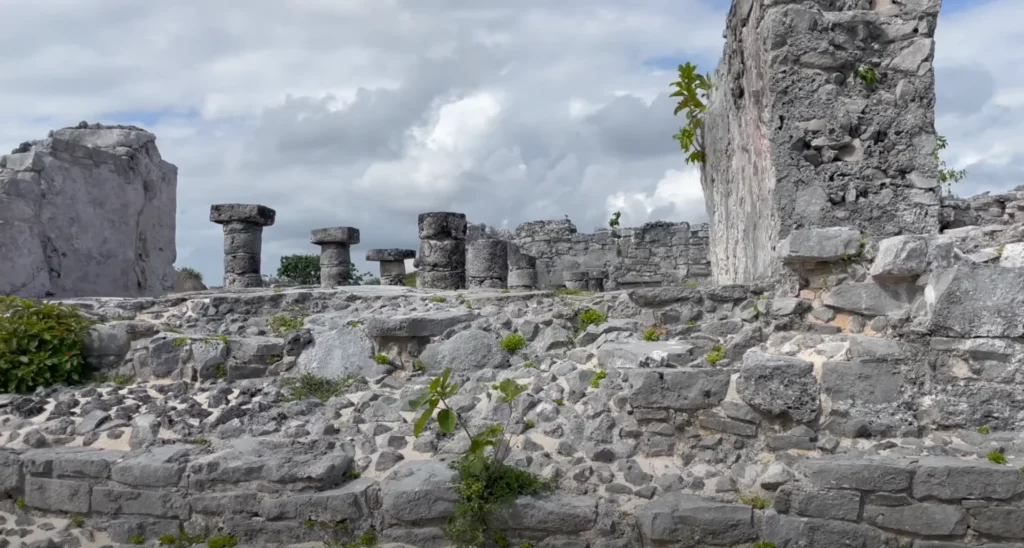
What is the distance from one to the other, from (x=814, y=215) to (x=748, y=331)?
3.40 ft

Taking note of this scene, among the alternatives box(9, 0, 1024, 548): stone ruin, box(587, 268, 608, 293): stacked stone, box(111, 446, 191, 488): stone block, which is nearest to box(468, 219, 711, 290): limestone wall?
box(587, 268, 608, 293): stacked stone

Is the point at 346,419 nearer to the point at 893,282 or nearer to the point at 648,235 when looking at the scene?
the point at 893,282

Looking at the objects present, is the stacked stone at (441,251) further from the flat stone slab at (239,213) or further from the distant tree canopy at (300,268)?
the distant tree canopy at (300,268)

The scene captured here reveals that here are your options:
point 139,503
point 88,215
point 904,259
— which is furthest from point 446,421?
point 88,215

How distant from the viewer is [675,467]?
13.8ft

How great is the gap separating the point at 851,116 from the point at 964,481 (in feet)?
8.38

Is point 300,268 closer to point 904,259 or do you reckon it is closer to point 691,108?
point 691,108

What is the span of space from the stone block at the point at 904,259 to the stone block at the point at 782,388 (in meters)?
0.72

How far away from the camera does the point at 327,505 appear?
407cm

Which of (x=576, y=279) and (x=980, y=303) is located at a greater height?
(x=576, y=279)

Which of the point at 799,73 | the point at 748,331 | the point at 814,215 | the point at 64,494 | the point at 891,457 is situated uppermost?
the point at 799,73

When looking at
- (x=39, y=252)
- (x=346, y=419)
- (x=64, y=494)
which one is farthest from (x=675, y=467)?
(x=39, y=252)

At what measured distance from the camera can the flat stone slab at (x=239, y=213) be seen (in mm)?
14211

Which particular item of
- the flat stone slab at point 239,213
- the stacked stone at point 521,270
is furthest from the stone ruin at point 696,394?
the stacked stone at point 521,270
